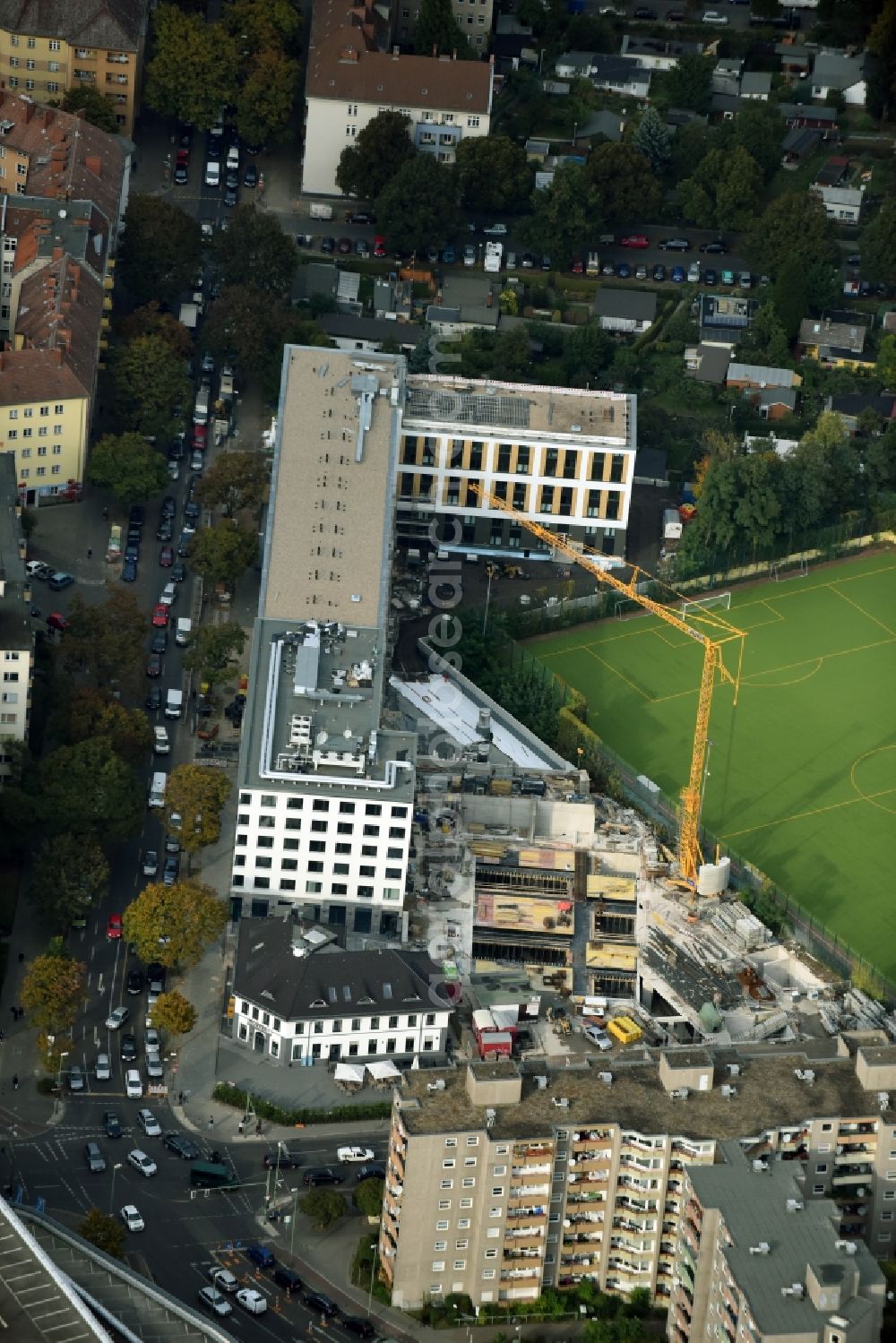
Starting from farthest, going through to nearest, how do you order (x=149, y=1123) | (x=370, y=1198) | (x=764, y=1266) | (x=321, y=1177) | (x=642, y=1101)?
(x=149, y=1123), (x=321, y=1177), (x=370, y=1198), (x=642, y=1101), (x=764, y=1266)

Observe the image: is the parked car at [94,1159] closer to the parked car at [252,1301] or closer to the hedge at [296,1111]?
the hedge at [296,1111]

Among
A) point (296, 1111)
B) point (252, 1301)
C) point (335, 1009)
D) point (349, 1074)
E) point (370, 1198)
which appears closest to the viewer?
point (252, 1301)

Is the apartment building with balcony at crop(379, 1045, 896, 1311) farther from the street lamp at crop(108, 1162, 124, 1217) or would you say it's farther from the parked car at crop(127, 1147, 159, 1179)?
the street lamp at crop(108, 1162, 124, 1217)

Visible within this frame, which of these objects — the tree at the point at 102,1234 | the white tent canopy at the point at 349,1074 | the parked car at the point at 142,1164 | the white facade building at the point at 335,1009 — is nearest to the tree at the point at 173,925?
the white facade building at the point at 335,1009

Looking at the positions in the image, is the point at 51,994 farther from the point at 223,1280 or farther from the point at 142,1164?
the point at 223,1280

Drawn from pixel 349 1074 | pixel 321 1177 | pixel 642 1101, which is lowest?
pixel 321 1177

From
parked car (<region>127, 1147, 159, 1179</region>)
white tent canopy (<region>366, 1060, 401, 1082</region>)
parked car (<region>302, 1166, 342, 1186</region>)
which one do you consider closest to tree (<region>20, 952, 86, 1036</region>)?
parked car (<region>127, 1147, 159, 1179</region>)

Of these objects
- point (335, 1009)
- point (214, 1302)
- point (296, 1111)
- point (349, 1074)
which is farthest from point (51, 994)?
point (214, 1302)
